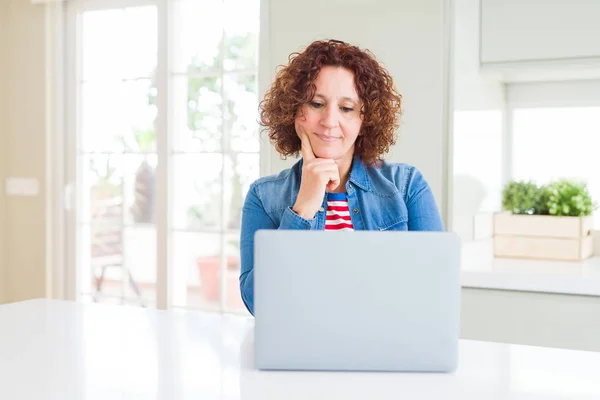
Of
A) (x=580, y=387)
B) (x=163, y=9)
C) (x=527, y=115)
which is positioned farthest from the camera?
(x=163, y=9)

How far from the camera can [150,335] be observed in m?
1.40

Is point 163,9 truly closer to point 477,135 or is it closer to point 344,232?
point 477,135

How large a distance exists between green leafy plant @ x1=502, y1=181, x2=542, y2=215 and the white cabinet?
543 mm

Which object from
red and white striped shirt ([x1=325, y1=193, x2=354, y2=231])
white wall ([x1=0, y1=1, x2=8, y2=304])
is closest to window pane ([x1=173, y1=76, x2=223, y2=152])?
white wall ([x1=0, y1=1, x2=8, y2=304])

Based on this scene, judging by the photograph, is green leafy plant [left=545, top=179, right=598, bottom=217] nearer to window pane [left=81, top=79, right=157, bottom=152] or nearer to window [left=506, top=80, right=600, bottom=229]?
window [left=506, top=80, right=600, bottom=229]

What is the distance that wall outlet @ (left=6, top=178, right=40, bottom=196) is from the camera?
4.10 metres

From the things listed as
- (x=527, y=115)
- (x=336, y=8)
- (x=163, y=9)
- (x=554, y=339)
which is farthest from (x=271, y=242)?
(x=163, y=9)

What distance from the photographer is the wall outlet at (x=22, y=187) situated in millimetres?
4102

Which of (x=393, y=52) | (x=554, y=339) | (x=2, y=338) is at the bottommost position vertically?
(x=554, y=339)

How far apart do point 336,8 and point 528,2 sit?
76 cm

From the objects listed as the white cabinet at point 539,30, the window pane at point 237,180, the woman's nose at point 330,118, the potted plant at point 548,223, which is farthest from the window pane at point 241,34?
the woman's nose at point 330,118

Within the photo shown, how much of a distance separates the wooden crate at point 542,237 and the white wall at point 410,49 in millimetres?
323

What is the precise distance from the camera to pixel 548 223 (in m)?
2.79

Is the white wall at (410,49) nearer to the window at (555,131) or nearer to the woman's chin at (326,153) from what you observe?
the window at (555,131)
